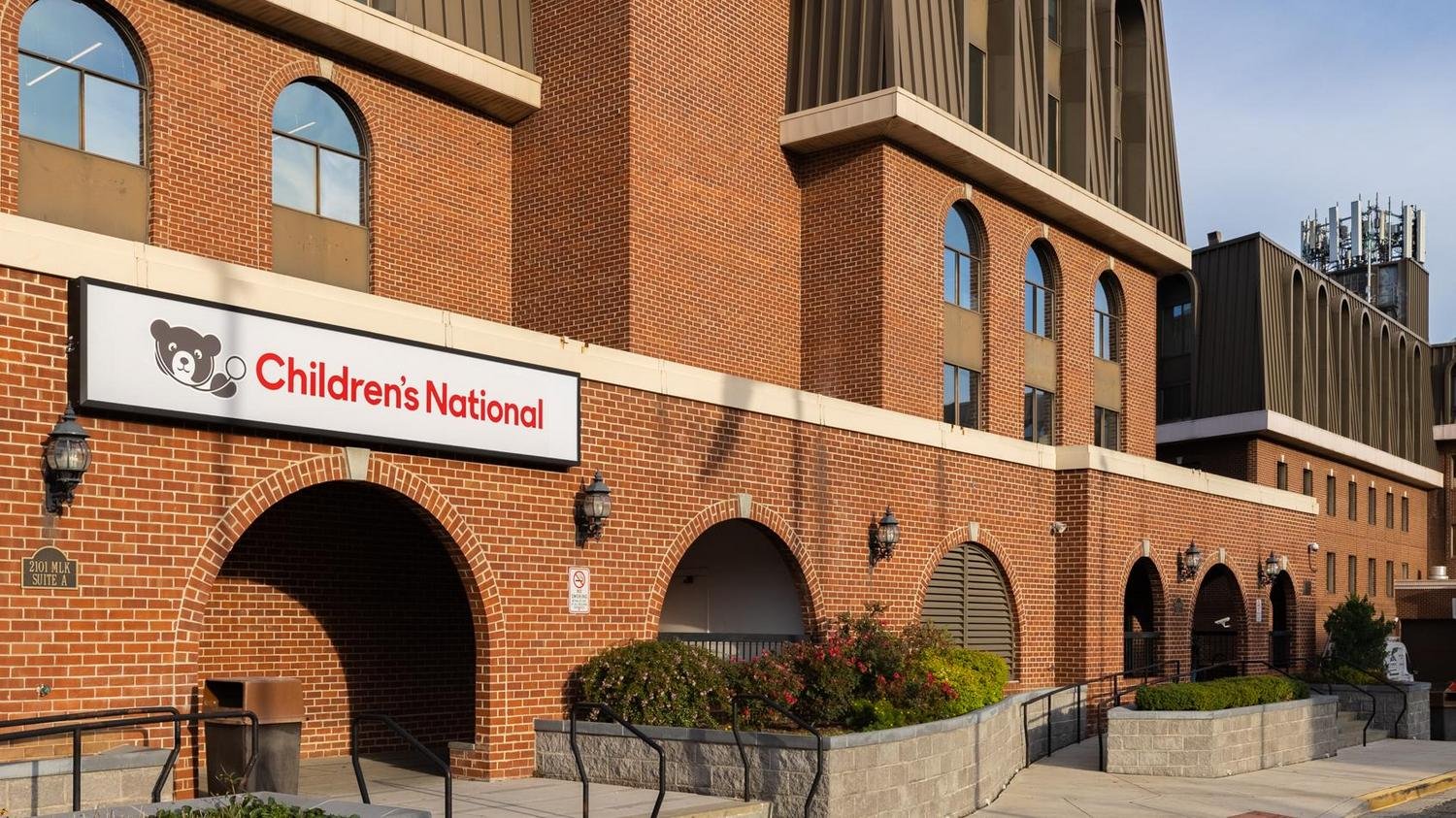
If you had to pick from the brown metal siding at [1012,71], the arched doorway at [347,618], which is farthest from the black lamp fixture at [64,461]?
the brown metal siding at [1012,71]

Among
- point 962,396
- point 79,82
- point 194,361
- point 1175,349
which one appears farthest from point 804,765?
point 1175,349

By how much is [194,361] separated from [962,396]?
1782cm

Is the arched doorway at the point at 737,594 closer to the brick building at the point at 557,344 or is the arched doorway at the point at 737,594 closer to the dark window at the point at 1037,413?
the brick building at the point at 557,344

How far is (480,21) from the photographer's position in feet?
72.8

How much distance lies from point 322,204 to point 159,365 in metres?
8.24

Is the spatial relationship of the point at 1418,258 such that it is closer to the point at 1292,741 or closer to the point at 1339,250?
the point at 1339,250

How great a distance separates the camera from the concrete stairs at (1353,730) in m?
26.3

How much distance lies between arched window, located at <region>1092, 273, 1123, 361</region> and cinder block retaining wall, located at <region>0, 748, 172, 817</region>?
25.2 meters

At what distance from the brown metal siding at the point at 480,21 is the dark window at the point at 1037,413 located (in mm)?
12466

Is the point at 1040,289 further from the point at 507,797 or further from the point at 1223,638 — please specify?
the point at 507,797

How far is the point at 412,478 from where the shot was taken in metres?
14.5

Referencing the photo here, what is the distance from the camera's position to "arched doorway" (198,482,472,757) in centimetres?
1702

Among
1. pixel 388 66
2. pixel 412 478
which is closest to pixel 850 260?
pixel 388 66

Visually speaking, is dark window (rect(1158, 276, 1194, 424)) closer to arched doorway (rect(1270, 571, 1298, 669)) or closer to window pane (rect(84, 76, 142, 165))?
arched doorway (rect(1270, 571, 1298, 669))
